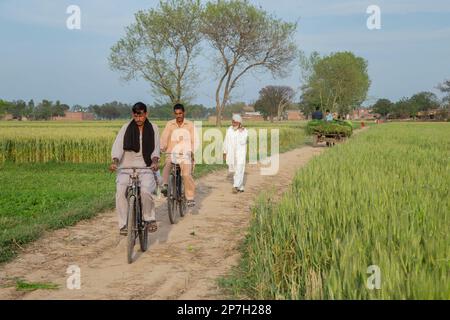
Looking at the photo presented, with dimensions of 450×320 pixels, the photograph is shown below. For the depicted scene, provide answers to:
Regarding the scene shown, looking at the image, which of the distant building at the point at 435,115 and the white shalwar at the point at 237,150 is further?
the distant building at the point at 435,115

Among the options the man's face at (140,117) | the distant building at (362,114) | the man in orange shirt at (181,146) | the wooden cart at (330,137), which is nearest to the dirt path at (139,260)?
the man in orange shirt at (181,146)

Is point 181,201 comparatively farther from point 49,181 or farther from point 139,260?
point 49,181

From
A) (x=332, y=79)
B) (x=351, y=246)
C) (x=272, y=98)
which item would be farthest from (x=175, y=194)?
(x=272, y=98)

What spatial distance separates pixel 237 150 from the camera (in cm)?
1079

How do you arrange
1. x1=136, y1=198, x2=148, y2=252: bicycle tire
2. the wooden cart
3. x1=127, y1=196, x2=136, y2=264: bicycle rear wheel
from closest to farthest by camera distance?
x1=127, y1=196, x2=136, y2=264: bicycle rear wheel, x1=136, y1=198, x2=148, y2=252: bicycle tire, the wooden cart

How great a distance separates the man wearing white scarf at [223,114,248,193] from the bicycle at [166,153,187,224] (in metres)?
2.68

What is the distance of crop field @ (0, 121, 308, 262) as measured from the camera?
7.48 metres

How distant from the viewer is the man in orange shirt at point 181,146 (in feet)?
26.1

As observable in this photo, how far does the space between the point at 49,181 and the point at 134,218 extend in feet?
29.6

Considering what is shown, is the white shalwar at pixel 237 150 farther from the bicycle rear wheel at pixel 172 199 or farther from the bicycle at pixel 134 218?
the bicycle at pixel 134 218

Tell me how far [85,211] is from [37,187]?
4.88 meters

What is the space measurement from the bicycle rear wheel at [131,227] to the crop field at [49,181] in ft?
5.10

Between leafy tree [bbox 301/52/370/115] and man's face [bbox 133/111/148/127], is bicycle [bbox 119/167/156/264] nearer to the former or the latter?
man's face [bbox 133/111/148/127]

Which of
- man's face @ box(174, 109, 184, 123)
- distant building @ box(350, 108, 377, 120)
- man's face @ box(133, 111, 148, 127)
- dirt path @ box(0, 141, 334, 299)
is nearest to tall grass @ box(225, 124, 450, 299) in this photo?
dirt path @ box(0, 141, 334, 299)
